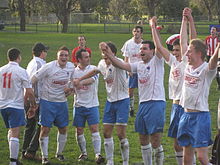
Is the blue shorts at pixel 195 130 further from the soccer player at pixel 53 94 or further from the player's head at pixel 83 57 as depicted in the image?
the player's head at pixel 83 57

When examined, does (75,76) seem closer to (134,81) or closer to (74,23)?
(134,81)

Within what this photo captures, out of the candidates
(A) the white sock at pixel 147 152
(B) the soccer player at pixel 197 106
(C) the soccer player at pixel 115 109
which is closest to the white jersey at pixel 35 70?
(C) the soccer player at pixel 115 109

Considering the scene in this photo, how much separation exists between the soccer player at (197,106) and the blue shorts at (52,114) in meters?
2.83

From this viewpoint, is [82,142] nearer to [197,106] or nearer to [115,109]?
[115,109]

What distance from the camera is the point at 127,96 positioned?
9195 mm

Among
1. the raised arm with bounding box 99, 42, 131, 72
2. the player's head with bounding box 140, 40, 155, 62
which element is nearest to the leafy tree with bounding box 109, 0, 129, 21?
the player's head with bounding box 140, 40, 155, 62

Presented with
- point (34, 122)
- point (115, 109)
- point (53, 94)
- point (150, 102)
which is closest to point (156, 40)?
point (150, 102)

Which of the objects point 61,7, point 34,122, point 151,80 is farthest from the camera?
point 61,7

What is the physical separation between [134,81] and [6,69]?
587 centimetres

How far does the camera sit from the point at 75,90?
9.66 m

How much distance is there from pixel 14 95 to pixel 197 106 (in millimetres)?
3347

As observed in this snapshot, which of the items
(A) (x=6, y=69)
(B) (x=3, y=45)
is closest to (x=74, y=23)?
(B) (x=3, y=45)

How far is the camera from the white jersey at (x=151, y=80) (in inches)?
324

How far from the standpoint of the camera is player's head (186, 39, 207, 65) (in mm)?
7273
